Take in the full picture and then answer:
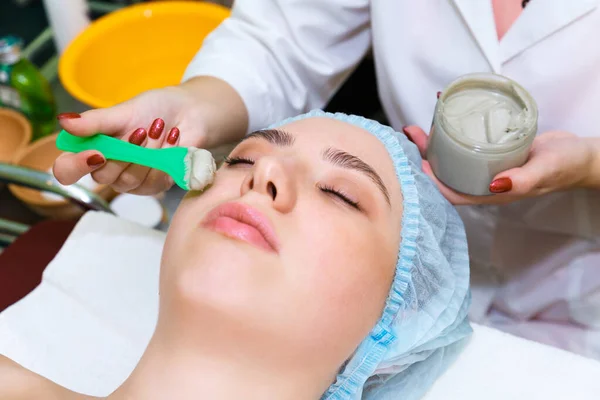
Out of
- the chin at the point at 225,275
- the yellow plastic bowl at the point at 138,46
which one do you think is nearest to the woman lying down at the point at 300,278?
the chin at the point at 225,275

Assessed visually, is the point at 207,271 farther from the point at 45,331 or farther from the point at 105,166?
the point at 45,331

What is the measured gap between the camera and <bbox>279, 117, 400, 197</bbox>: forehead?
95cm

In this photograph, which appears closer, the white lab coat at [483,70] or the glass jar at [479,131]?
the glass jar at [479,131]

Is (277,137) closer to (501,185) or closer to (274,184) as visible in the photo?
(274,184)

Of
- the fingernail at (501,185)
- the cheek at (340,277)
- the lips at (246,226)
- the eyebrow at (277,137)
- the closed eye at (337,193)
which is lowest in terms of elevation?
the cheek at (340,277)

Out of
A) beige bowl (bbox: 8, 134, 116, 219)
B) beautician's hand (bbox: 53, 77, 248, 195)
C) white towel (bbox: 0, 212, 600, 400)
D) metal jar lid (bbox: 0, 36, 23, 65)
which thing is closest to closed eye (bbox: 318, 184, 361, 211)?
beautician's hand (bbox: 53, 77, 248, 195)

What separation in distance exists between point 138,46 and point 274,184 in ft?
4.82

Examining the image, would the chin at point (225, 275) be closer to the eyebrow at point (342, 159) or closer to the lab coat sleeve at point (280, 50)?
the eyebrow at point (342, 159)

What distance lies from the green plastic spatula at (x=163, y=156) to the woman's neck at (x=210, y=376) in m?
0.25

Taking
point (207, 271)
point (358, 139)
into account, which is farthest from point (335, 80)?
point (207, 271)

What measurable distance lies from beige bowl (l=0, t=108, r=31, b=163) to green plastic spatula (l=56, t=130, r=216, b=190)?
50.0 inches

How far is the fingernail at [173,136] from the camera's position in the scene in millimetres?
1016

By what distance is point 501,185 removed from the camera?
92 centimetres

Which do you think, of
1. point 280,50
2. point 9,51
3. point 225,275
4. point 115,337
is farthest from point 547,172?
point 9,51
